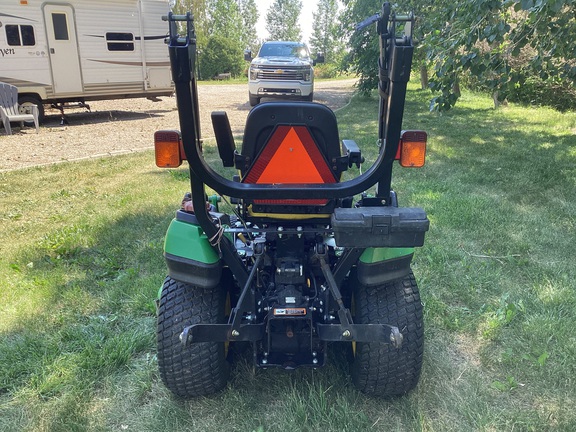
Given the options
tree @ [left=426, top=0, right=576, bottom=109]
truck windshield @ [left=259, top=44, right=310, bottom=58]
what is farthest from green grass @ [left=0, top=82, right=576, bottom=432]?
truck windshield @ [left=259, top=44, right=310, bottom=58]

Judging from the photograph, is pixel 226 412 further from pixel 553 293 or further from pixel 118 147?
pixel 118 147

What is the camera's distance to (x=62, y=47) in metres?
12.0

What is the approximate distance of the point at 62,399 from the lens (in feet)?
8.46

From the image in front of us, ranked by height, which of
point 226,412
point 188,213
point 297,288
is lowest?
point 226,412

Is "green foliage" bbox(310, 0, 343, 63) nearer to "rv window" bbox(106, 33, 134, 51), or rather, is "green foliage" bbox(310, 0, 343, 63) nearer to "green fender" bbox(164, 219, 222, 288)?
"rv window" bbox(106, 33, 134, 51)

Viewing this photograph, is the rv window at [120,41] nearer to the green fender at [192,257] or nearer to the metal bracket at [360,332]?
the green fender at [192,257]

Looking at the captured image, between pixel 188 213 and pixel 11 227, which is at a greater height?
pixel 188 213

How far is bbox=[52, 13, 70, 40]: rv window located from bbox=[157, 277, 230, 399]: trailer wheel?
11799 millimetres

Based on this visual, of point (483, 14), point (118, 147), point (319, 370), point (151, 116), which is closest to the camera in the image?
point (319, 370)

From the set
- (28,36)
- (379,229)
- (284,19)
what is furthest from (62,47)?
(284,19)

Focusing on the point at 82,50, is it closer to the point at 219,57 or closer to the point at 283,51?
the point at 283,51

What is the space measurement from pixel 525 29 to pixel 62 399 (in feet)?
20.4

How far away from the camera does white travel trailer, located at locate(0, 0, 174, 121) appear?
1141 cm

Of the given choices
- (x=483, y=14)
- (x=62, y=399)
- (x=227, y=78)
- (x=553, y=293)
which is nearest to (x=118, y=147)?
(x=483, y=14)
